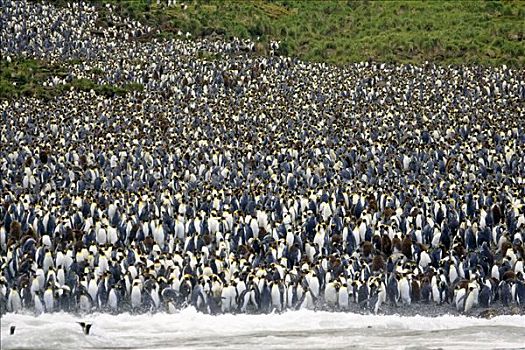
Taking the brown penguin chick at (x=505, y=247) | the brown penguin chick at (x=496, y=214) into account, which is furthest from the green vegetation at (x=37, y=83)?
the brown penguin chick at (x=505, y=247)

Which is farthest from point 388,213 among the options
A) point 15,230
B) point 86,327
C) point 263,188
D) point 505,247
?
point 15,230

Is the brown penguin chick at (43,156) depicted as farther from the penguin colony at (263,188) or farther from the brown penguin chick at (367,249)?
the brown penguin chick at (367,249)

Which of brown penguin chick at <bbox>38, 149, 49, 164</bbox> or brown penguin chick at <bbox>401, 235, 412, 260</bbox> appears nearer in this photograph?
brown penguin chick at <bbox>401, 235, 412, 260</bbox>

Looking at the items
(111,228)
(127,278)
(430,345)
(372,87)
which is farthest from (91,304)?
(372,87)

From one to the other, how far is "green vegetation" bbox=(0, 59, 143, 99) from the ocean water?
18732mm

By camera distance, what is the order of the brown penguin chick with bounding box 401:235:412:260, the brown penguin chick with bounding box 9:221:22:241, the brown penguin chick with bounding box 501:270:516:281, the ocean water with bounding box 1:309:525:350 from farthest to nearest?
the brown penguin chick with bounding box 9:221:22:241 → the brown penguin chick with bounding box 401:235:412:260 → the brown penguin chick with bounding box 501:270:516:281 → the ocean water with bounding box 1:309:525:350

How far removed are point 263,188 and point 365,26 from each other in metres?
25.9

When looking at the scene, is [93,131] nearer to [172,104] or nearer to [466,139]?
[172,104]

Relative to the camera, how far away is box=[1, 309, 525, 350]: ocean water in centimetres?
1455

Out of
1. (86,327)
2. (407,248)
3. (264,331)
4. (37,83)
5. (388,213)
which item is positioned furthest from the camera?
(37,83)

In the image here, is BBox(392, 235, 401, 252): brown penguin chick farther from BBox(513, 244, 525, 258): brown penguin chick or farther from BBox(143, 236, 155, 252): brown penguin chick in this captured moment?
BBox(143, 236, 155, 252): brown penguin chick

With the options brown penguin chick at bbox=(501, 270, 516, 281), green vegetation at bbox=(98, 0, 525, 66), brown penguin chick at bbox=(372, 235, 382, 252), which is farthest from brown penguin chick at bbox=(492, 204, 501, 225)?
green vegetation at bbox=(98, 0, 525, 66)

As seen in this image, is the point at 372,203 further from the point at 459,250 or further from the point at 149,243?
the point at 149,243

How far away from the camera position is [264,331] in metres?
15.3
